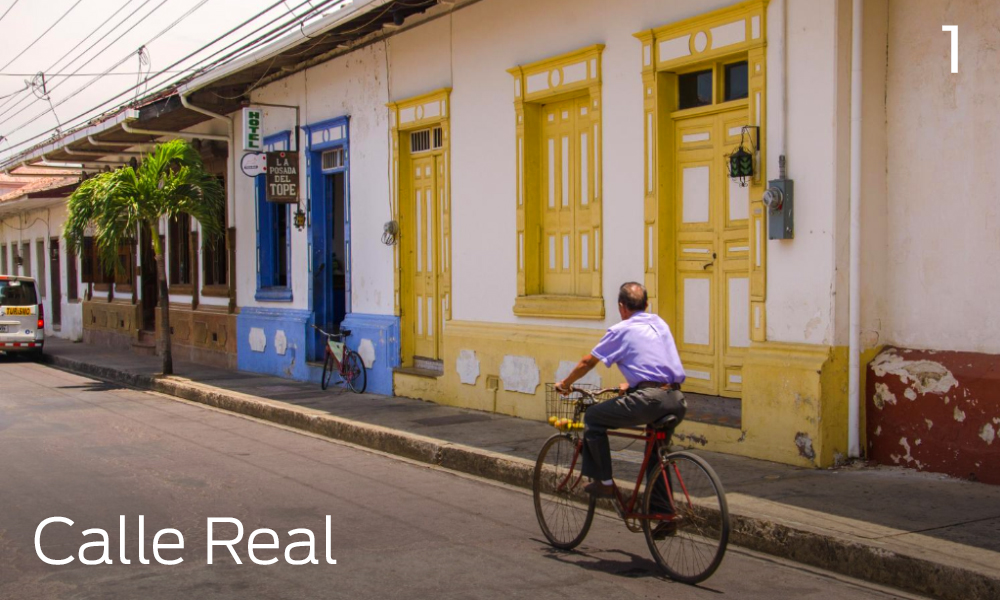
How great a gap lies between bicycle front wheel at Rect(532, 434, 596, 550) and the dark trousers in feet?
0.79

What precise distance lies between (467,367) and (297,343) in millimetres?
4797

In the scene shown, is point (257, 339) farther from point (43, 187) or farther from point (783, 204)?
point (43, 187)

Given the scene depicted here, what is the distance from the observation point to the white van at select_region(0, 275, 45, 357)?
22375 millimetres

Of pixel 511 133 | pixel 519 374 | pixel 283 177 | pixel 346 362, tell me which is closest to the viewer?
pixel 519 374

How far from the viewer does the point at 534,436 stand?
32.4ft

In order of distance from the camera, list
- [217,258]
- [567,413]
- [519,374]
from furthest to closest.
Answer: [217,258]
[519,374]
[567,413]

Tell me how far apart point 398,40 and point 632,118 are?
187 inches

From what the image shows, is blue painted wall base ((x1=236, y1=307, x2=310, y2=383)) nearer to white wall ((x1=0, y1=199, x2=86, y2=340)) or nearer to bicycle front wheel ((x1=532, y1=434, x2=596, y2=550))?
bicycle front wheel ((x1=532, y1=434, x2=596, y2=550))

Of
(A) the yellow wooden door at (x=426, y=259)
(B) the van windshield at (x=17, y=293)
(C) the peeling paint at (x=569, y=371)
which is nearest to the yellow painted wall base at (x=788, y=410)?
(C) the peeling paint at (x=569, y=371)

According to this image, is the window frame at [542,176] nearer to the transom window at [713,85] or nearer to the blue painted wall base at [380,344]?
the transom window at [713,85]

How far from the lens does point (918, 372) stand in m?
7.54

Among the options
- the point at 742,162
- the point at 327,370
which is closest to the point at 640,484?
the point at 742,162

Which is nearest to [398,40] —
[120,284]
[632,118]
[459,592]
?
[632,118]

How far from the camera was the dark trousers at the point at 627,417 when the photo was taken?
18.6ft
